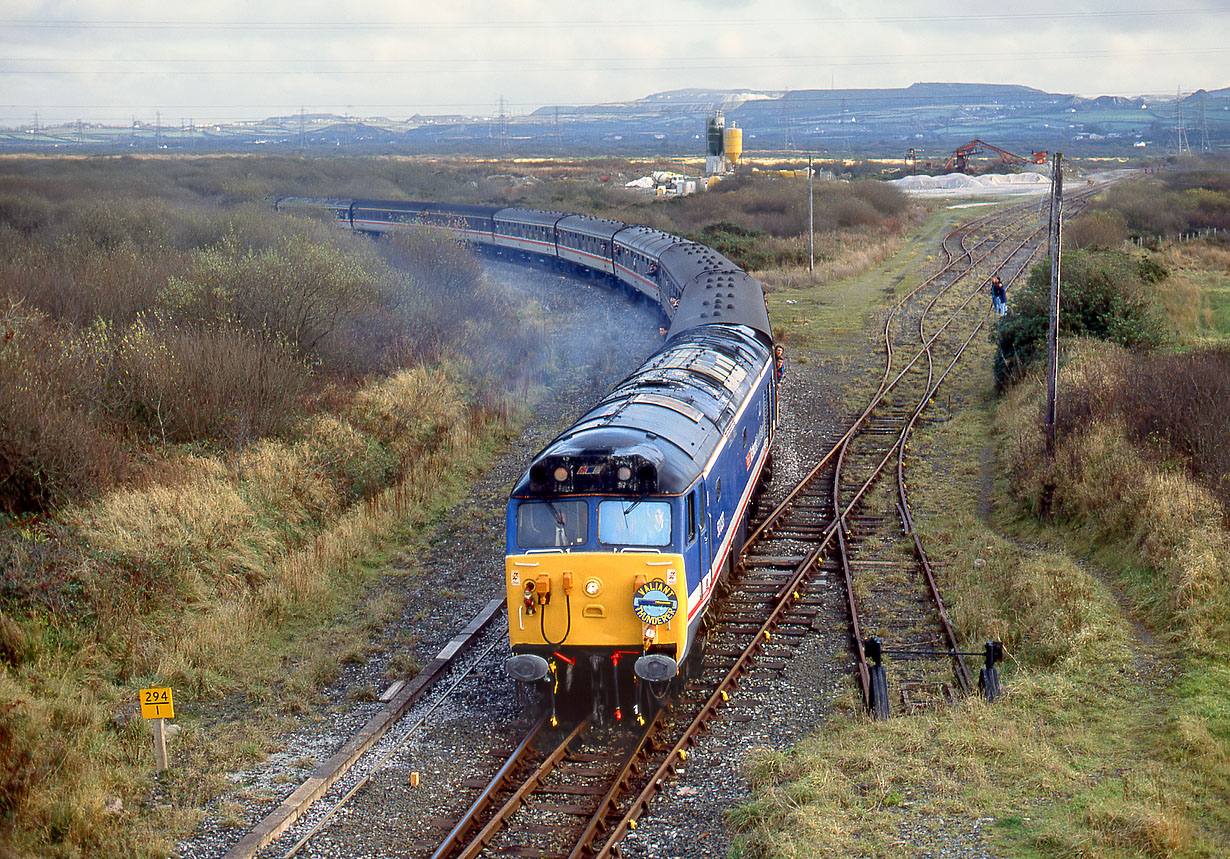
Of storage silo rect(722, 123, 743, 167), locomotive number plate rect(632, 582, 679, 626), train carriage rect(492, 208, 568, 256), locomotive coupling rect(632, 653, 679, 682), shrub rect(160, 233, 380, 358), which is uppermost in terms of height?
storage silo rect(722, 123, 743, 167)

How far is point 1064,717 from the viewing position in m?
11.8

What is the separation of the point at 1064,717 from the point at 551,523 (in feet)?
19.6

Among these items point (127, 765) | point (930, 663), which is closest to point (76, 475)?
point (127, 765)

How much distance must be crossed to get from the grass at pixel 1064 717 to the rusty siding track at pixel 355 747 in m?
4.19

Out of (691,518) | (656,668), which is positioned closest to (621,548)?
(691,518)

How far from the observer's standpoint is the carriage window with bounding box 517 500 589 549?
1163 centimetres

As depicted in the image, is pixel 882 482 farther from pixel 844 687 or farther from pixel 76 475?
pixel 76 475

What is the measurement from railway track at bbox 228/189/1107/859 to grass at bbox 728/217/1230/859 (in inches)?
27.5

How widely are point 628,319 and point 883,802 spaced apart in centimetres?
2864

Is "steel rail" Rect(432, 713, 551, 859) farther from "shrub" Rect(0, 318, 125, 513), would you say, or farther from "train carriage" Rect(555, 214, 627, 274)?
"train carriage" Rect(555, 214, 627, 274)

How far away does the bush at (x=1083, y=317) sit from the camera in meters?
28.3

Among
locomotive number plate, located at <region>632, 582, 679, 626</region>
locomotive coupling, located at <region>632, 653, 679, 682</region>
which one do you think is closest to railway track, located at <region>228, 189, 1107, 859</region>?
locomotive coupling, located at <region>632, 653, 679, 682</region>

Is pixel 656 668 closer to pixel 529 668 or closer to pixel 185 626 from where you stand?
pixel 529 668

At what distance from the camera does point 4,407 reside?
16.1 meters
